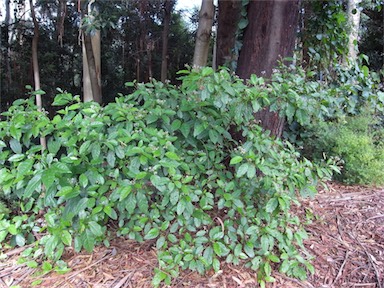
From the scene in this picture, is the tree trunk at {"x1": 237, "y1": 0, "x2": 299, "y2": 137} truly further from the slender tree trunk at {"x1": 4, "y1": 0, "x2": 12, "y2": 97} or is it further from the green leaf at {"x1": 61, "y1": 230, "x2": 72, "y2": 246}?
the slender tree trunk at {"x1": 4, "y1": 0, "x2": 12, "y2": 97}

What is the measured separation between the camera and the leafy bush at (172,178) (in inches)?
62.4

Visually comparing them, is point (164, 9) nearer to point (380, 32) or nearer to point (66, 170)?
point (66, 170)

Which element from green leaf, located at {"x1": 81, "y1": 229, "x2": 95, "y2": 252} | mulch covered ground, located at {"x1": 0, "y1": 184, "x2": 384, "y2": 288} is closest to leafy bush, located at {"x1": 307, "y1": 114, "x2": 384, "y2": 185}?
mulch covered ground, located at {"x1": 0, "y1": 184, "x2": 384, "y2": 288}

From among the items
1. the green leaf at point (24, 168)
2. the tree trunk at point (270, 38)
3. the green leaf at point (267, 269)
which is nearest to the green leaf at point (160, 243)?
the green leaf at point (267, 269)

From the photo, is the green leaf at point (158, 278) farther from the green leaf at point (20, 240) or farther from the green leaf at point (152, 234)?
the green leaf at point (20, 240)

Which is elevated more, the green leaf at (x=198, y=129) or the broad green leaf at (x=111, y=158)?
the green leaf at (x=198, y=129)

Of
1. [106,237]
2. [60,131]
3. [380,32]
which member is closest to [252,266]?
[106,237]

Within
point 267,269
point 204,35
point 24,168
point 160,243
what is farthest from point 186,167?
point 204,35

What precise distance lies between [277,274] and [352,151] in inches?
69.5

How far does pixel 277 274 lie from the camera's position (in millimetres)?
1822

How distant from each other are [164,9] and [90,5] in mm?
3030

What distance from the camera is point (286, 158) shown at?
1803 millimetres

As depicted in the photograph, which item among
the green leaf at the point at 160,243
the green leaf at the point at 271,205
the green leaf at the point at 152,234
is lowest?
the green leaf at the point at 160,243

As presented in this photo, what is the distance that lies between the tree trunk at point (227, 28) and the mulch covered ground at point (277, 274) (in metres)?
1.47
